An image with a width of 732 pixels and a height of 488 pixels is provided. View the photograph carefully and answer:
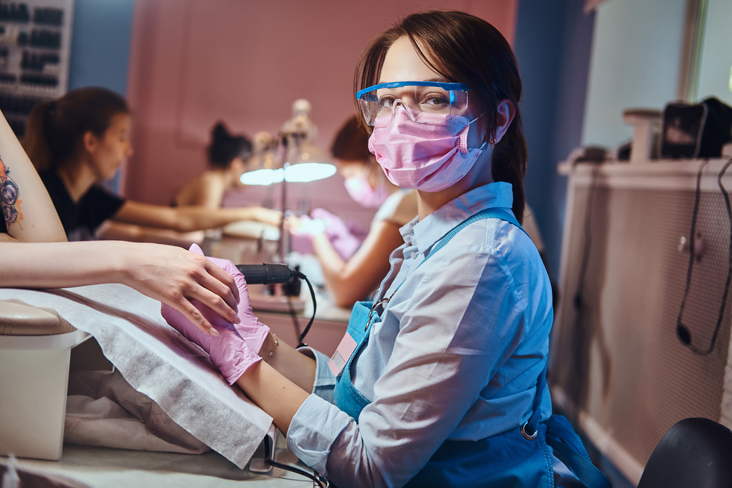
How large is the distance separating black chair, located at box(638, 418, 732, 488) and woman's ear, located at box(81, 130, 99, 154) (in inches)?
88.4

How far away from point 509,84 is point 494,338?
0.43 metres

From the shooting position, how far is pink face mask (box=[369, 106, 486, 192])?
0.88 meters

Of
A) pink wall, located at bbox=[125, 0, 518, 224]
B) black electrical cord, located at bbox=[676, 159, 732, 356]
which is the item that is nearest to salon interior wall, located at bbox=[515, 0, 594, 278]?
pink wall, located at bbox=[125, 0, 518, 224]

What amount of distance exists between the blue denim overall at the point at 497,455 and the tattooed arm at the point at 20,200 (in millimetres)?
551

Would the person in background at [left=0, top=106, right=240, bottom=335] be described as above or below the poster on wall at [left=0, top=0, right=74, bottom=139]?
below

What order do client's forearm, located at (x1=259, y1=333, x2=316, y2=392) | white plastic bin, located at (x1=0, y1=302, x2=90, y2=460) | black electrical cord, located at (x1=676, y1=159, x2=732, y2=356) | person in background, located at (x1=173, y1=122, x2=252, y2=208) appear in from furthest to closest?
person in background, located at (x1=173, y1=122, x2=252, y2=208) < black electrical cord, located at (x1=676, y1=159, x2=732, y2=356) < client's forearm, located at (x1=259, y1=333, x2=316, y2=392) < white plastic bin, located at (x1=0, y1=302, x2=90, y2=460)

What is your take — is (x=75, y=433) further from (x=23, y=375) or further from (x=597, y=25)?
(x=597, y=25)

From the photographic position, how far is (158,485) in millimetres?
681

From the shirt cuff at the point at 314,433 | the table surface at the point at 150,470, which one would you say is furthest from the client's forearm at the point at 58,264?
the shirt cuff at the point at 314,433

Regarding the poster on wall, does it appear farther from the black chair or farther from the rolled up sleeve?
the black chair

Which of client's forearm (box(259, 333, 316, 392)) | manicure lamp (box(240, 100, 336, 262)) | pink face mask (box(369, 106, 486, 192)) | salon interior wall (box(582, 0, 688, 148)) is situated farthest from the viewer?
salon interior wall (box(582, 0, 688, 148))

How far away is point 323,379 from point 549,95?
3.46 m

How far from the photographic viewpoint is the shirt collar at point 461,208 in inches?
34.0

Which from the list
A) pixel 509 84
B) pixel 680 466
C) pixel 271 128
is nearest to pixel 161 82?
pixel 271 128
